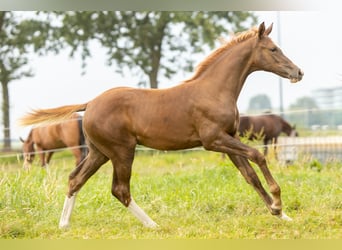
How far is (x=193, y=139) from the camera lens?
430 centimetres

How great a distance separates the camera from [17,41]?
465 inches

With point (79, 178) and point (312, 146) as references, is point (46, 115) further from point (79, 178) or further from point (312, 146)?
point (312, 146)

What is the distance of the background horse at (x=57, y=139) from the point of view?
322 inches

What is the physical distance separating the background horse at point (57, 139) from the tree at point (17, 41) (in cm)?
240

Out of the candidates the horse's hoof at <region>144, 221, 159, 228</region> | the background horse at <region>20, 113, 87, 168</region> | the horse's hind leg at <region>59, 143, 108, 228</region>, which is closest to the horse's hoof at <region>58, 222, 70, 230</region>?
the horse's hind leg at <region>59, 143, 108, 228</region>

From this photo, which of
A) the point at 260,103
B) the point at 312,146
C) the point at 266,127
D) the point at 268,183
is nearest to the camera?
the point at 268,183

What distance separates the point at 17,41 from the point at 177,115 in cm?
840

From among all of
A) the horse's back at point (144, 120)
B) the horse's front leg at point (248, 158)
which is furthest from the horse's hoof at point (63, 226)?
the horse's front leg at point (248, 158)

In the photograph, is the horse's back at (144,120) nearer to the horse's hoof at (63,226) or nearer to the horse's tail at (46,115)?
the horse's tail at (46,115)

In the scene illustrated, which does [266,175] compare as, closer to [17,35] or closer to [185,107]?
[185,107]

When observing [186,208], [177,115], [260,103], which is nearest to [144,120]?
[177,115]

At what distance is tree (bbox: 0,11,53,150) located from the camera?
1132 cm

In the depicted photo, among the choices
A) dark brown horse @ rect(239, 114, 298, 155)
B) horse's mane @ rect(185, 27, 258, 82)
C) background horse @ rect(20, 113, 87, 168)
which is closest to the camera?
horse's mane @ rect(185, 27, 258, 82)

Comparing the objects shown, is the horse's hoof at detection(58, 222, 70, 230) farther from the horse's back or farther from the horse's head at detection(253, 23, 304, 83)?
the horse's head at detection(253, 23, 304, 83)
